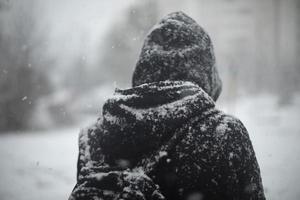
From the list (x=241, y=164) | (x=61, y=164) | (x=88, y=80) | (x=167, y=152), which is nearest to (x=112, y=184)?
(x=167, y=152)

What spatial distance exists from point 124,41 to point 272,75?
1303 cm

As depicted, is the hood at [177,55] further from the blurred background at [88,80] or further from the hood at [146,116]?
the blurred background at [88,80]

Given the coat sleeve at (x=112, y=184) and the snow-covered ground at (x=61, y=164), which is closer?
the coat sleeve at (x=112, y=184)

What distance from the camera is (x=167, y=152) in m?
2.04

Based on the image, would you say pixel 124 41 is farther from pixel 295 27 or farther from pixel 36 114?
pixel 295 27

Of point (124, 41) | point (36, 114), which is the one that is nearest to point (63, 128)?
point (36, 114)

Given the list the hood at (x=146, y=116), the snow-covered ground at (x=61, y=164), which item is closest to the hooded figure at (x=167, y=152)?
the hood at (x=146, y=116)

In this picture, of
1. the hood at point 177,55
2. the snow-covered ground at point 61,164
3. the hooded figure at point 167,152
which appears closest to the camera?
the hooded figure at point 167,152

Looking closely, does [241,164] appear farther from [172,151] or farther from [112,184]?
[112,184]

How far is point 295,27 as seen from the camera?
29734 mm

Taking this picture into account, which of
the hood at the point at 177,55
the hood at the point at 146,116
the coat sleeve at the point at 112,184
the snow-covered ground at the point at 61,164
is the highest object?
the snow-covered ground at the point at 61,164

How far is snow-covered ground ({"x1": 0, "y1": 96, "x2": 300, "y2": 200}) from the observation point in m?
5.49

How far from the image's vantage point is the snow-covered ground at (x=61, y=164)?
5.49m

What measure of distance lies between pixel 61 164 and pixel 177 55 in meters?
6.09
